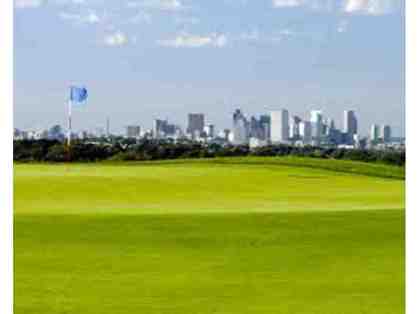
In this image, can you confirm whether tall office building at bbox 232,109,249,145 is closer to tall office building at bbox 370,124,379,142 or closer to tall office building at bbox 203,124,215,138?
tall office building at bbox 203,124,215,138

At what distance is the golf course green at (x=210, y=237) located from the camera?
10.7ft

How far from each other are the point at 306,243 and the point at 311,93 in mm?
2430

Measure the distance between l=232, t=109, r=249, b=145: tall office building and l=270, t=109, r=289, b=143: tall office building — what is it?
0.69ft

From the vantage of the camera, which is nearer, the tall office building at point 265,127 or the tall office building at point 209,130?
the tall office building at point 209,130

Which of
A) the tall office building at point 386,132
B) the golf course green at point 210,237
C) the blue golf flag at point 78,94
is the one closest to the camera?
the golf course green at point 210,237

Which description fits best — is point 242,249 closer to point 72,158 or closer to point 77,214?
point 77,214

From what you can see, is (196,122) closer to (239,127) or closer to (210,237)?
(239,127)

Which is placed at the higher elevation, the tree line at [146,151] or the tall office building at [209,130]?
the tall office building at [209,130]

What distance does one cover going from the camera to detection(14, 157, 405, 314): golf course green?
3.27 meters
